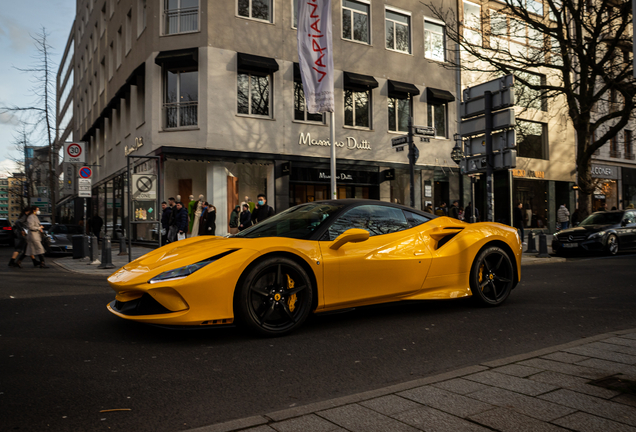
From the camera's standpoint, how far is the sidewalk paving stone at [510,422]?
8.33 feet

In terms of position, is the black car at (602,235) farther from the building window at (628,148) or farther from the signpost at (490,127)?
the building window at (628,148)

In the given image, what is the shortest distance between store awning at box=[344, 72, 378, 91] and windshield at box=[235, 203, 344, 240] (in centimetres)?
1615

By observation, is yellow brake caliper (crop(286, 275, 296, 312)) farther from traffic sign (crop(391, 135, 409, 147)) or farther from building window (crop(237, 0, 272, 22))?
building window (crop(237, 0, 272, 22))

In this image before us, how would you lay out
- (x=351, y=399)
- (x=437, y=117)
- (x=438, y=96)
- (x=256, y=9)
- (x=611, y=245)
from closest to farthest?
(x=351, y=399) → (x=611, y=245) → (x=256, y=9) → (x=438, y=96) → (x=437, y=117)

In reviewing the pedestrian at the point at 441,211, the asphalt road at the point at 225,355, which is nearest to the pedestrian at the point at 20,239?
the asphalt road at the point at 225,355

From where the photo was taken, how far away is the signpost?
11.5 m

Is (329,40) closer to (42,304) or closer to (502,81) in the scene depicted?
(502,81)

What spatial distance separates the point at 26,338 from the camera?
15.4ft

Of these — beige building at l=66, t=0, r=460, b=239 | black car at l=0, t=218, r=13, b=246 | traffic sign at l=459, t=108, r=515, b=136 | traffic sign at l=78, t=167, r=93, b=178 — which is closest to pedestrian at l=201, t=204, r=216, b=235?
beige building at l=66, t=0, r=460, b=239

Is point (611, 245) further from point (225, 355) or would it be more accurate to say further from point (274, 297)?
point (225, 355)

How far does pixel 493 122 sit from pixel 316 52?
5648mm

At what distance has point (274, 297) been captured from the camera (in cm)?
466

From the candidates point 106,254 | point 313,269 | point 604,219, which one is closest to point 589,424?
point 313,269

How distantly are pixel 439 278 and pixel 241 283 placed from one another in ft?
7.91
